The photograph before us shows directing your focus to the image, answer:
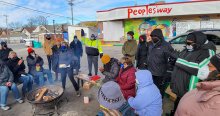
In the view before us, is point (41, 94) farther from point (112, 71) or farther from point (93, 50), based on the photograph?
point (93, 50)

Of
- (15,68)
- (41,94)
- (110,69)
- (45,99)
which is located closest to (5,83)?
(15,68)

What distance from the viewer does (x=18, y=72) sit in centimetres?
693

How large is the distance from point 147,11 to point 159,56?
20685 mm

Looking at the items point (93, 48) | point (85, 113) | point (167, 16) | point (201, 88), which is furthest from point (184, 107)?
point (167, 16)

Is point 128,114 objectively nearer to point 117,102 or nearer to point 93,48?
point 117,102

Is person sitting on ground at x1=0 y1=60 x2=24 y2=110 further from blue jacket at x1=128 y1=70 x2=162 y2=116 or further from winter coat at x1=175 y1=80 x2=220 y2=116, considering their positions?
winter coat at x1=175 y1=80 x2=220 y2=116

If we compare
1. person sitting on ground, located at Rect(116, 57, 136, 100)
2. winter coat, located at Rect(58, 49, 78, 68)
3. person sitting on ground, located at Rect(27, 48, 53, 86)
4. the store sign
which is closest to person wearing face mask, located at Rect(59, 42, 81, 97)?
winter coat, located at Rect(58, 49, 78, 68)

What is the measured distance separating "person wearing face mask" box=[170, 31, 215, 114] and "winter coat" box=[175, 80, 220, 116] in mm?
1568

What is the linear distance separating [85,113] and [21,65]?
112 inches

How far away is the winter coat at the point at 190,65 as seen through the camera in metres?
3.55

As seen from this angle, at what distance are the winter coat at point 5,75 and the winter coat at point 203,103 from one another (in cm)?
556

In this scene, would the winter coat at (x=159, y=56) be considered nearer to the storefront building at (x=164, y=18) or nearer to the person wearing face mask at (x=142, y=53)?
the person wearing face mask at (x=142, y=53)

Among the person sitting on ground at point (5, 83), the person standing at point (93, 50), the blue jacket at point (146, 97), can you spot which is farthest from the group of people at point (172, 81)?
the person standing at point (93, 50)

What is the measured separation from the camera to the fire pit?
17.4ft
